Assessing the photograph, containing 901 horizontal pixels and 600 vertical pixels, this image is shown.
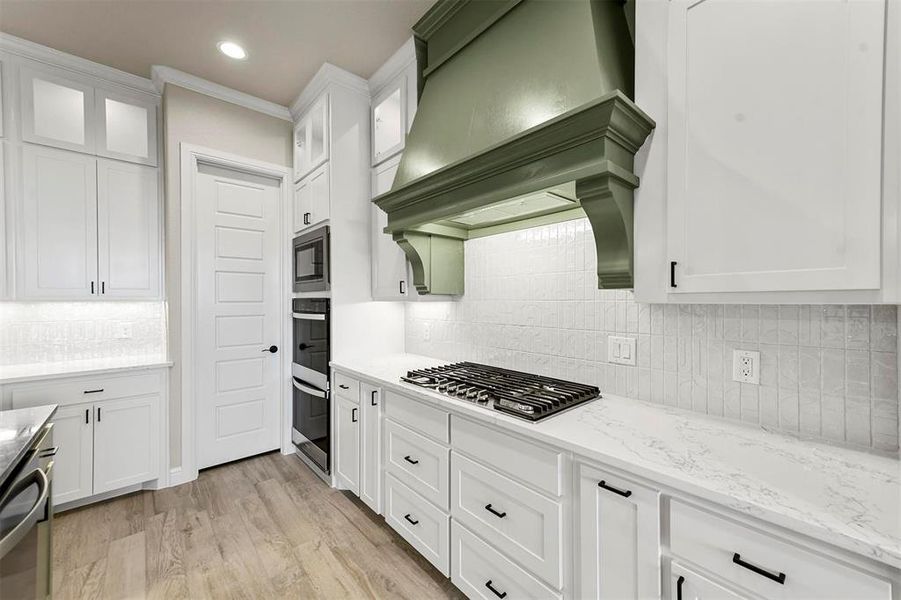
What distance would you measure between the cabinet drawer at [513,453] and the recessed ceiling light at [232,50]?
264cm

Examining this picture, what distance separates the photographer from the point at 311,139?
2.95 meters

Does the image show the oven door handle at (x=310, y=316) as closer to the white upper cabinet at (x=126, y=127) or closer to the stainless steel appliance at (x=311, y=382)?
the stainless steel appliance at (x=311, y=382)

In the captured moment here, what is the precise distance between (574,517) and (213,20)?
304 centimetres

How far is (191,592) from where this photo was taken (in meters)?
1.76

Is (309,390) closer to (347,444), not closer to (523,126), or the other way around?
(347,444)

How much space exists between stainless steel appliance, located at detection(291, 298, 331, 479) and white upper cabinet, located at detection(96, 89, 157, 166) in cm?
155

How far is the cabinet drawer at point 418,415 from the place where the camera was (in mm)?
1690

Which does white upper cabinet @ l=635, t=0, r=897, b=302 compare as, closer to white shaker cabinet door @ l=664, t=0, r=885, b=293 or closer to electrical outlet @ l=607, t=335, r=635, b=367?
white shaker cabinet door @ l=664, t=0, r=885, b=293

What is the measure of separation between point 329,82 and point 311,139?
0.45 metres

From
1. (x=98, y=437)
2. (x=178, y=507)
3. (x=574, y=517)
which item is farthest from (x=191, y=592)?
(x=574, y=517)

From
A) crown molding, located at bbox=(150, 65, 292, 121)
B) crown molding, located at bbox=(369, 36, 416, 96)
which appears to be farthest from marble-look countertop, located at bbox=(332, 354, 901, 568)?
crown molding, located at bbox=(150, 65, 292, 121)

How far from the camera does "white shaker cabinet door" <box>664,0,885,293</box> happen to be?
920 mm

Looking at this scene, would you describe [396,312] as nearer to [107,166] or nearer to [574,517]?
[574,517]

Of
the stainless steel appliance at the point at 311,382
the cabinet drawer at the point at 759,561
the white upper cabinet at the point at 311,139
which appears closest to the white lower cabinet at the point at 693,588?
the cabinet drawer at the point at 759,561
